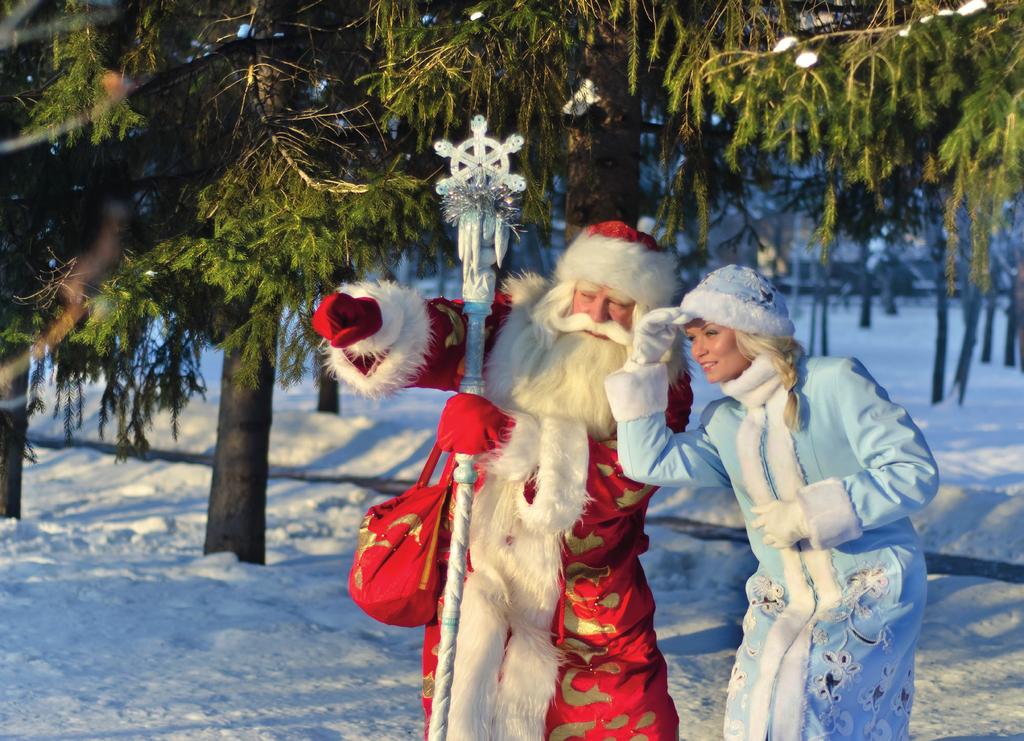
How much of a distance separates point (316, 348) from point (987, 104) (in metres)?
2.72

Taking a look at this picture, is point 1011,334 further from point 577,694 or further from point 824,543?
point 824,543

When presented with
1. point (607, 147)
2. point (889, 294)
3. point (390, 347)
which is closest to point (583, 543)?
point (390, 347)

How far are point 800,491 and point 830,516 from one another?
0.31ft

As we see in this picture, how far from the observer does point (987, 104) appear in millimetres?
4086

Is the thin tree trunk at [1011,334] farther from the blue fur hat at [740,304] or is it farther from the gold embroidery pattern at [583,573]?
the blue fur hat at [740,304]

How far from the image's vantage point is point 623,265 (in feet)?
11.9

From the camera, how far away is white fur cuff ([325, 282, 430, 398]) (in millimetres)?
3537

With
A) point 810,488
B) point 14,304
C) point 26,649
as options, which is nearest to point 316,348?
point 14,304

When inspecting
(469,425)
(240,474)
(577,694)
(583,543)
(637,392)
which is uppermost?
(637,392)

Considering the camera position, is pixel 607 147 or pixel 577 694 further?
pixel 607 147

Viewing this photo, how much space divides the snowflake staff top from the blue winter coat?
0.70 metres

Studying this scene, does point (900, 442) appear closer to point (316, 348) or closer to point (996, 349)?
point (316, 348)

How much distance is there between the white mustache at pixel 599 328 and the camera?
3596 mm

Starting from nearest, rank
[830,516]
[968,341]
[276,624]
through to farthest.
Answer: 1. [830,516]
2. [276,624]
3. [968,341]
